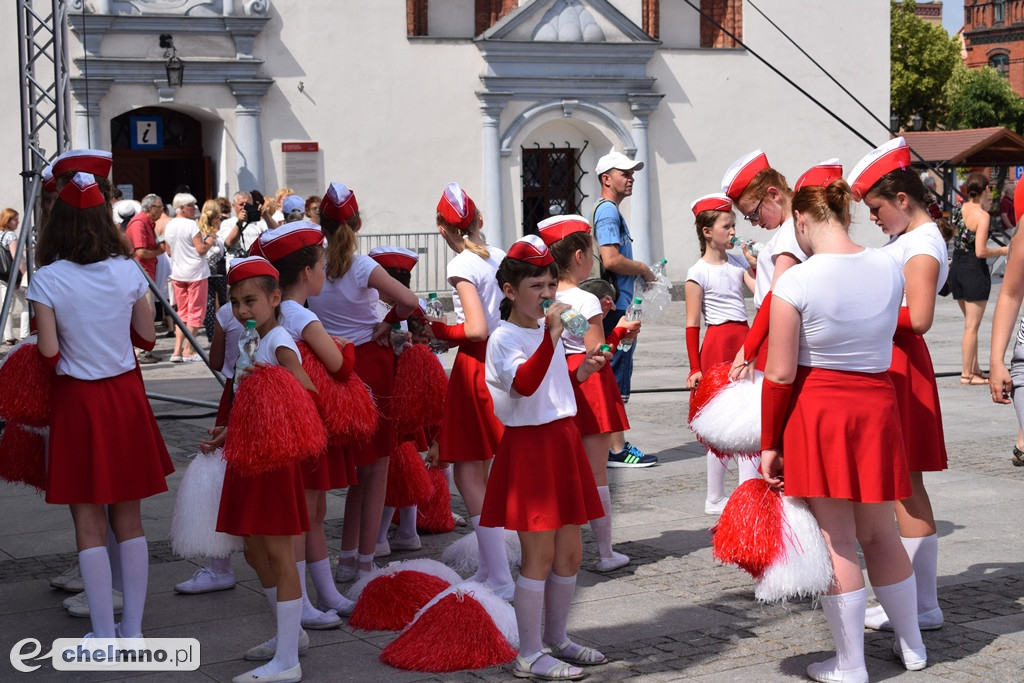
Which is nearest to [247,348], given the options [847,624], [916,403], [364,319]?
[364,319]

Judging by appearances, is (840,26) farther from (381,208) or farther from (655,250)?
(381,208)

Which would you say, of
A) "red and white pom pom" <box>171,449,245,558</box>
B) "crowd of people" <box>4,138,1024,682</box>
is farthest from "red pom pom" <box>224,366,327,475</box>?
"red and white pom pom" <box>171,449,245,558</box>

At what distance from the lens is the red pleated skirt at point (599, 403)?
241 inches

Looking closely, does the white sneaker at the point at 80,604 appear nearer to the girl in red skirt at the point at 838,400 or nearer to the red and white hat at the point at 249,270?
the red and white hat at the point at 249,270

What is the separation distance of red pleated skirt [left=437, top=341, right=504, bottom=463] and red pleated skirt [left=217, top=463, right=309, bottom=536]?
1.17 metres

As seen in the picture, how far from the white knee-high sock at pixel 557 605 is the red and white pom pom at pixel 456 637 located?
17cm

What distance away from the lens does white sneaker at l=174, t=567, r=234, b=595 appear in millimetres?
5957

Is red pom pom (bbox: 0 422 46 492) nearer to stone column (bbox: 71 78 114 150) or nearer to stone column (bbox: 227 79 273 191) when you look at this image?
stone column (bbox: 71 78 114 150)

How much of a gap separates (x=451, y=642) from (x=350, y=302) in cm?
173

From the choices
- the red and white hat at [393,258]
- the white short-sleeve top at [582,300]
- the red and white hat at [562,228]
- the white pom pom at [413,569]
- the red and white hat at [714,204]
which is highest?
the red and white hat at [714,204]

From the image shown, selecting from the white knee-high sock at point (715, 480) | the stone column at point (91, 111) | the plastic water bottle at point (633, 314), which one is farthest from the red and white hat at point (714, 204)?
the stone column at point (91, 111)

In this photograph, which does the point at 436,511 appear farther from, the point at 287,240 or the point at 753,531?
the point at 753,531

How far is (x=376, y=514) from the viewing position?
234 inches

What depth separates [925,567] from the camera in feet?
17.0
